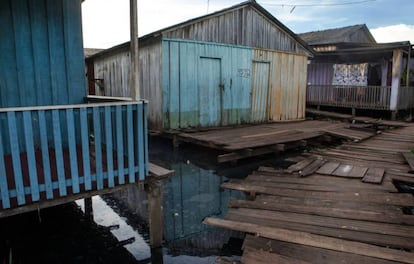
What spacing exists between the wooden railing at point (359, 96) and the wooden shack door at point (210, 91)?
7139mm

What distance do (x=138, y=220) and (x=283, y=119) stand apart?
26.6ft

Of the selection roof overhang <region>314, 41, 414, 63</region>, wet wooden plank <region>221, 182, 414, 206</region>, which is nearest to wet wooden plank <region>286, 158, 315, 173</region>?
wet wooden plank <region>221, 182, 414, 206</region>

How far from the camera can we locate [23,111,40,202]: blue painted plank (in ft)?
9.05

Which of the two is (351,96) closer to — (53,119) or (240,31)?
(240,31)

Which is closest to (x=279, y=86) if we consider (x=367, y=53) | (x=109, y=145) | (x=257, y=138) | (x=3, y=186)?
(x=257, y=138)

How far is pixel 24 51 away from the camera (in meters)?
3.99

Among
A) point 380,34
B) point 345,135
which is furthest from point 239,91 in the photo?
point 380,34

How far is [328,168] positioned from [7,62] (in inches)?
207

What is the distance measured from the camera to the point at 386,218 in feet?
11.2

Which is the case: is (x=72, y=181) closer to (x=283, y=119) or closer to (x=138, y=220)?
(x=138, y=220)

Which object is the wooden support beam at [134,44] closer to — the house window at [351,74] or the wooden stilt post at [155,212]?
the wooden stilt post at [155,212]

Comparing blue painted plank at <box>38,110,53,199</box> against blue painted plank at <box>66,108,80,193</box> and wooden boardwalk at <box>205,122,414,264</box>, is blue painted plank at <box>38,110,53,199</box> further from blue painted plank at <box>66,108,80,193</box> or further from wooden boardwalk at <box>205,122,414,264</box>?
wooden boardwalk at <box>205,122,414,264</box>

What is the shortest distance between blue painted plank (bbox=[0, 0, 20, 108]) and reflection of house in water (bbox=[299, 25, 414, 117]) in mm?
11927

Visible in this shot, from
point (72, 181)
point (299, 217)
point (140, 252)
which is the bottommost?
point (140, 252)
